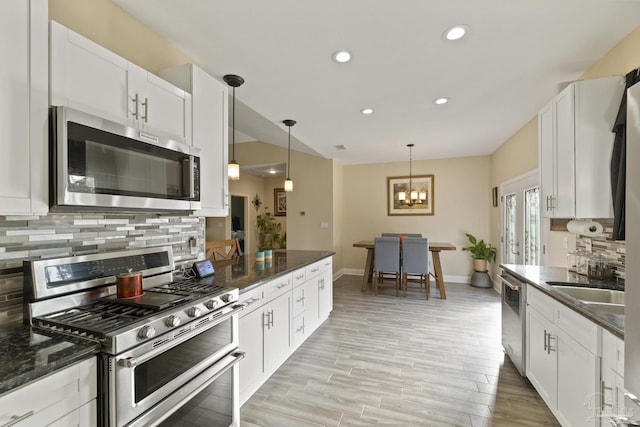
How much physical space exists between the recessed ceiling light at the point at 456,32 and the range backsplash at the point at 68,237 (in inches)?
94.5

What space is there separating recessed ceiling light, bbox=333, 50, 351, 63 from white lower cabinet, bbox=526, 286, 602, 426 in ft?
7.49

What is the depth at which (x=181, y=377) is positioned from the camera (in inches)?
52.8

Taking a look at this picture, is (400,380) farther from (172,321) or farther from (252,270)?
(172,321)

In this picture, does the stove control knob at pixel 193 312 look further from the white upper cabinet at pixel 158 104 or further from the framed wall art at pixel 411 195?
the framed wall art at pixel 411 195

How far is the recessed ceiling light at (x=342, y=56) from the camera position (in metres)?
2.20

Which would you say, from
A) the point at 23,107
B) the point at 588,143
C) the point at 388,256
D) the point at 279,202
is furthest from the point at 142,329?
the point at 279,202

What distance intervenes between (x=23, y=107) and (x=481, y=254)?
6.07m

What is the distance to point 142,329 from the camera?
1.14 meters

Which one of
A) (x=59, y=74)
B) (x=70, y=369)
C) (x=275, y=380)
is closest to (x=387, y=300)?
(x=275, y=380)

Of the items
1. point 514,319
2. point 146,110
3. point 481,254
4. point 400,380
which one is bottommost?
point 400,380

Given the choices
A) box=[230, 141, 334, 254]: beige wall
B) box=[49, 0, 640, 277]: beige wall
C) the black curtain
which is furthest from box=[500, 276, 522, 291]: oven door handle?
box=[230, 141, 334, 254]: beige wall

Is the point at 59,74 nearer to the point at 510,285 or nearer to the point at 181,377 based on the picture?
the point at 181,377

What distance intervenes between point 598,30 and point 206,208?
3030mm

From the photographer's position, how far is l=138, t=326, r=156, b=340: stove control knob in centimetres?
113
